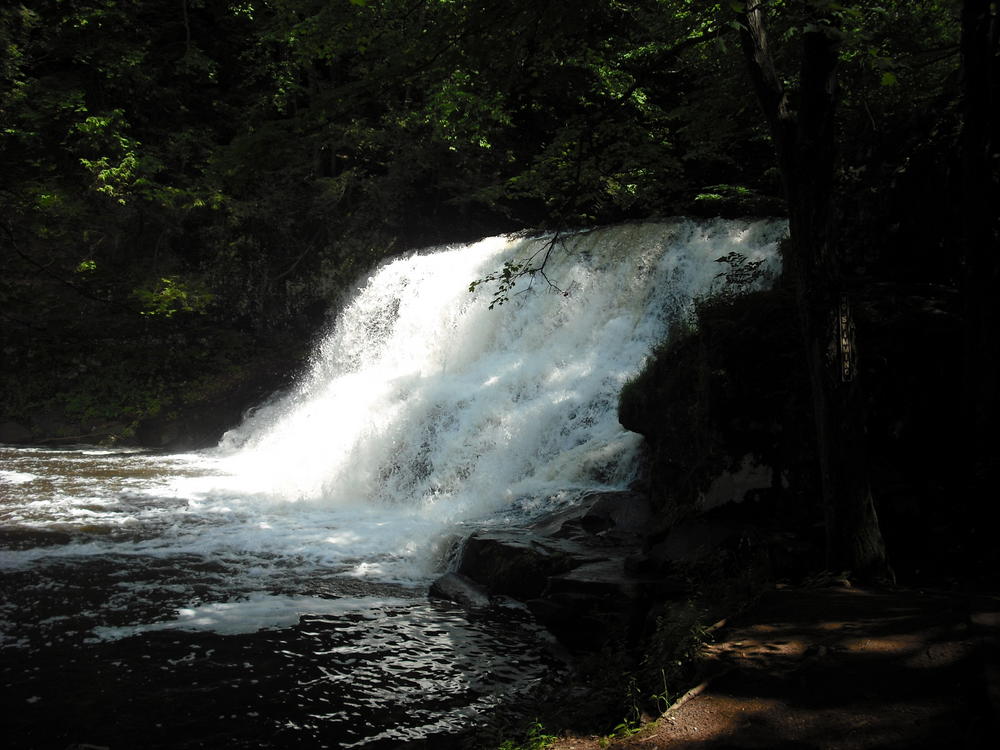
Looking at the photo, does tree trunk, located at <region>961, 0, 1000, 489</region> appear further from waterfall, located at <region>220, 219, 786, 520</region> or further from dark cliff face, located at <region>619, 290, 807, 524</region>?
waterfall, located at <region>220, 219, 786, 520</region>

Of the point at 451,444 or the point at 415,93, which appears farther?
the point at 415,93

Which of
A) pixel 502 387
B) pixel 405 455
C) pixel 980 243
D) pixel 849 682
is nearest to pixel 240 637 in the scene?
pixel 849 682

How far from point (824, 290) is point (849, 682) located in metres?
2.18

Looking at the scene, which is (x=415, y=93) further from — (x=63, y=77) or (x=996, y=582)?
(x=996, y=582)

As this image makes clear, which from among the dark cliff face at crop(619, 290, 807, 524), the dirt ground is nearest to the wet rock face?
the dark cliff face at crop(619, 290, 807, 524)

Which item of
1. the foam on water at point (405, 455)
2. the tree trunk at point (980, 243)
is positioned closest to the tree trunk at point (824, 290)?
the tree trunk at point (980, 243)

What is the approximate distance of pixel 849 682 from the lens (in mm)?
3213

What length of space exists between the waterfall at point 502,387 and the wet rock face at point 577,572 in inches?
47.3

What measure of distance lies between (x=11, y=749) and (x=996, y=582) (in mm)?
5668

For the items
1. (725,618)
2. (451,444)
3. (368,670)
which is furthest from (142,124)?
(725,618)

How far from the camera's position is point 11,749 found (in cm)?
411

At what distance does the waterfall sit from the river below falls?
1253mm

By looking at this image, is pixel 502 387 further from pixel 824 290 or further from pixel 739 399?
pixel 824 290

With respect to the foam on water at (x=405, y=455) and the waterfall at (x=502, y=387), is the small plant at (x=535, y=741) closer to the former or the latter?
the foam on water at (x=405, y=455)
